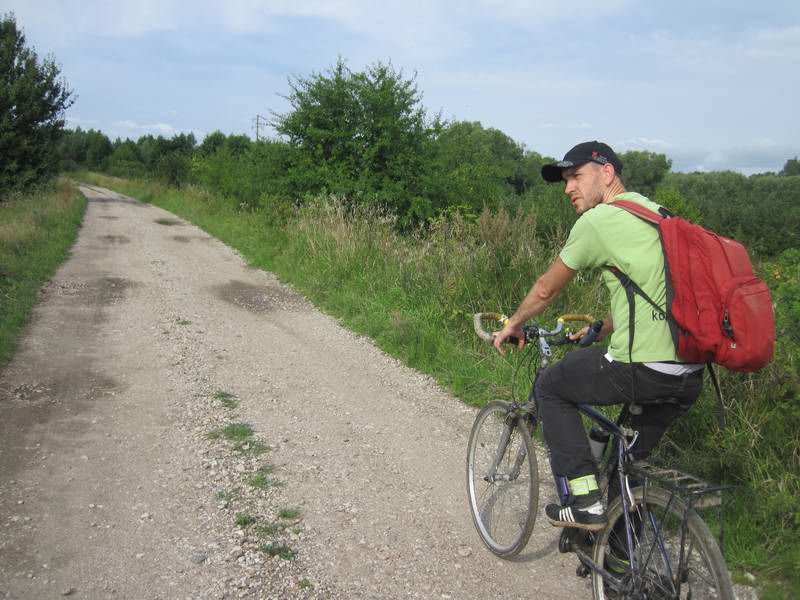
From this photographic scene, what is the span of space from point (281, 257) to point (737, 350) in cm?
1117

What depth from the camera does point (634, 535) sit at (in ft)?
9.56

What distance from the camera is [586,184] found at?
314 cm

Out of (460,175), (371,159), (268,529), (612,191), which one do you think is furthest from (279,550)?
(460,175)

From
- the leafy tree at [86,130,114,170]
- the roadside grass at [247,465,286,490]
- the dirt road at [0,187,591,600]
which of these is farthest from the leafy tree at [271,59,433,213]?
the leafy tree at [86,130,114,170]

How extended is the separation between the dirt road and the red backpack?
1.61 meters

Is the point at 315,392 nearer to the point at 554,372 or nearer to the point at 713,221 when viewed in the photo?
the point at 554,372

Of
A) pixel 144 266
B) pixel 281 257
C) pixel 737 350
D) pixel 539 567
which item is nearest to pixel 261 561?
pixel 539 567

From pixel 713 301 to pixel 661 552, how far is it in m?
1.03

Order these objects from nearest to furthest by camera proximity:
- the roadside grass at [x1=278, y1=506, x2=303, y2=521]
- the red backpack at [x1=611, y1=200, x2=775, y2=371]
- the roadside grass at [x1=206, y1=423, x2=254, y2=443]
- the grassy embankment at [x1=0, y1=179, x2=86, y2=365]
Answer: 1. the red backpack at [x1=611, y1=200, x2=775, y2=371]
2. the roadside grass at [x1=278, y1=506, x2=303, y2=521]
3. the roadside grass at [x1=206, y1=423, x2=254, y2=443]
4. the grassy embankment at [x1=0, y1=179, x2=86, y2=365]

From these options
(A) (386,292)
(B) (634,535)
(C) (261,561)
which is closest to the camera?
(B) (634,535)

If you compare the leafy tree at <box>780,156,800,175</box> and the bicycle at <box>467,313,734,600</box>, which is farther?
the leafy tree at <box>780,156,800,175</box>

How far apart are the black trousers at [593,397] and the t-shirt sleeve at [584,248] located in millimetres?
404

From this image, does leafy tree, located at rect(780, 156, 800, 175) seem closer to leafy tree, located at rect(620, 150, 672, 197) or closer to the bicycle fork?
leafy tree, located at rect(620, 150, 672, 197)

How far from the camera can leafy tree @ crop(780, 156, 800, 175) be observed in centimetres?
5659
